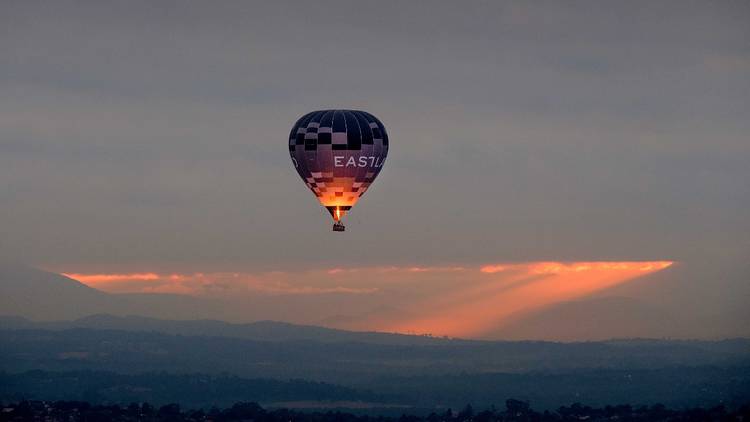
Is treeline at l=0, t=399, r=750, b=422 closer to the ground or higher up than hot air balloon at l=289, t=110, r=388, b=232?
closer to the ground

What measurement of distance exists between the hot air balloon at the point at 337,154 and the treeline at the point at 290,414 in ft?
321

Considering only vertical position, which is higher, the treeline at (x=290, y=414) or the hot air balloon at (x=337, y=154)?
the hot air balloon at (x=337, y=154)

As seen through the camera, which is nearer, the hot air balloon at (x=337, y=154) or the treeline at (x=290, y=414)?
the hot air balloon at (x=337, y=154)

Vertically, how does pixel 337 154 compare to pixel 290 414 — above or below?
above

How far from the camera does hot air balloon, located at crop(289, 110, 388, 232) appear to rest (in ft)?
283

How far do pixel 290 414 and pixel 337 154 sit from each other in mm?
117163

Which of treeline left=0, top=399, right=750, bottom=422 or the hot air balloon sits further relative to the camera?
treeline left=0, top=399, right=750, bottom=422

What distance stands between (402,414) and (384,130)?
378ft

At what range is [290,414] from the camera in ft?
654

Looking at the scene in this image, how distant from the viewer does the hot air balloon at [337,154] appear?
283 ft

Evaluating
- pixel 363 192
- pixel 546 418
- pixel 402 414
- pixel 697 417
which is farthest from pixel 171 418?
pixel 363 192

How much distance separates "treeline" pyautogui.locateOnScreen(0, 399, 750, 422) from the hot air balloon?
97.9 meters

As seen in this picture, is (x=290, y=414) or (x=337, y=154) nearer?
(x=337, y=154)

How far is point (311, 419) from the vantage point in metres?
196
